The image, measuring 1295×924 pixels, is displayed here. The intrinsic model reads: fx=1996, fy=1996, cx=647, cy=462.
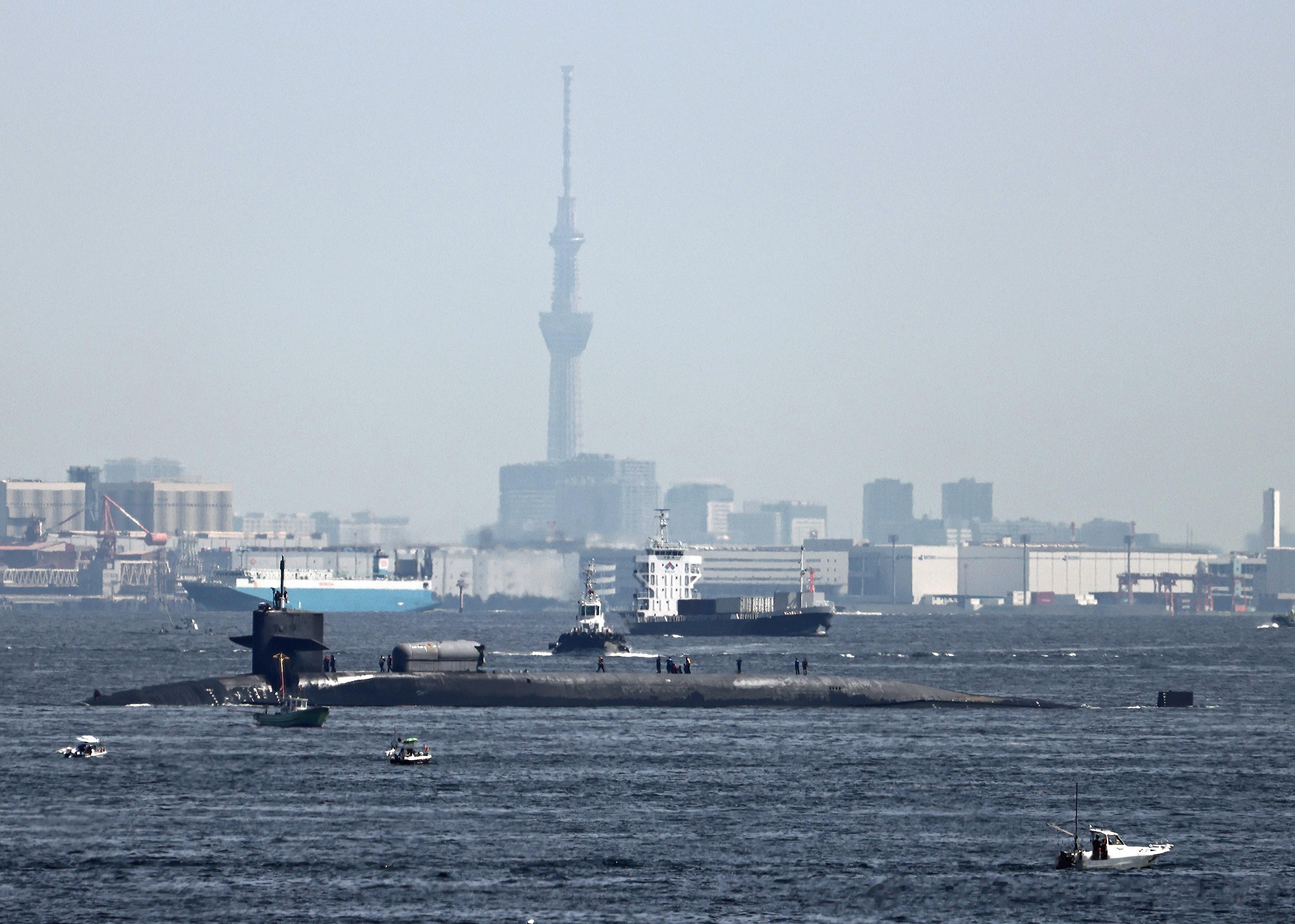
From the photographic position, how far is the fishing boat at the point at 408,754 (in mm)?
66562

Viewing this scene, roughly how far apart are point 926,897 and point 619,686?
49.0 m

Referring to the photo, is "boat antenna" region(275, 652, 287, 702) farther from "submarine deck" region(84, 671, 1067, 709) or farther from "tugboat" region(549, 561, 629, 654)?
"tugboat" region(549, 561, 629, 654)

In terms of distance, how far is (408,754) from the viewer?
66.9m

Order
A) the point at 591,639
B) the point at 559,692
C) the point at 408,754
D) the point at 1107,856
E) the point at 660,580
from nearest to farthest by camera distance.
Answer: the point at 1107,856, the point at 408,754, the point at 559,692, the point at 591,639, the point at 660,580

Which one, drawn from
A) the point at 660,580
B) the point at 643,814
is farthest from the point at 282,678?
the point at 660,580

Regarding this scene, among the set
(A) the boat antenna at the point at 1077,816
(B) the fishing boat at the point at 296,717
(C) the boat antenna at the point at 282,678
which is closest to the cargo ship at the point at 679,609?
(C) the boat antenna at the point at 282,678

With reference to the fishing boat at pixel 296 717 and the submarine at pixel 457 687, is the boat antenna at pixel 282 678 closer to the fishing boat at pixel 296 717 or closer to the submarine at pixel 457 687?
the submarine at pixel 457 687

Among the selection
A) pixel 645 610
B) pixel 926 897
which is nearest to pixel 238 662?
pixel 645 610

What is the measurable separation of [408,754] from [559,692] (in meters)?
26.2

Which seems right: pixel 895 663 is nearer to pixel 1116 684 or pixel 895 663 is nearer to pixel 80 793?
pixel 1116 684

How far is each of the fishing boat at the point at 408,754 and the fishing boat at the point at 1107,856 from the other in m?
24.6

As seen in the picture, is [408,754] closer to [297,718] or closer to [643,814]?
[297,718]

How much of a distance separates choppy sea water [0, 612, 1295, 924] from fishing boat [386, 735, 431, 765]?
0.58 metres

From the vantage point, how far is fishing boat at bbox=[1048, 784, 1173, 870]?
49.1m
